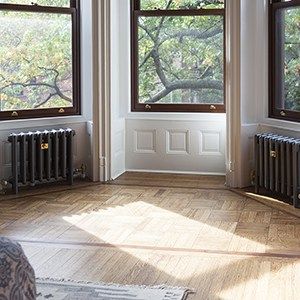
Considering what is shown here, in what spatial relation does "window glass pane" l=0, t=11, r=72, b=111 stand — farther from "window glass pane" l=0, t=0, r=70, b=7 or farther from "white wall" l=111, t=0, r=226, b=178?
"white wall" l=111, t=0, r=226, b=178

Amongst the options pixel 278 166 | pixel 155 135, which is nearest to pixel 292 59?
pixel 278 166

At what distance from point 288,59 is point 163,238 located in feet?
8.65

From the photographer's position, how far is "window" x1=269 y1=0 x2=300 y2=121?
6211 mm

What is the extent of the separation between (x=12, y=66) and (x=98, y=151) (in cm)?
130

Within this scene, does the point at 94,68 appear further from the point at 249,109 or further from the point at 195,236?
the point at 195,236

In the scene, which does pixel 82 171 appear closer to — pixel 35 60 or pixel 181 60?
pixel 35 60

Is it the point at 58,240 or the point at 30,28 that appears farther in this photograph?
the point at 30,28

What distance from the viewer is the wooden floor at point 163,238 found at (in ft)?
12.5

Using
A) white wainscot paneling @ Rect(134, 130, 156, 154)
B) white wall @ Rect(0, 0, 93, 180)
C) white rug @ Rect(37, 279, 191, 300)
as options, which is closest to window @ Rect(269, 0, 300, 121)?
white wainscot paneling @ Rect(134, 130, 156, 154)

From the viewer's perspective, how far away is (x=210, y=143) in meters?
7.21

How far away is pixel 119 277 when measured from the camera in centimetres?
384

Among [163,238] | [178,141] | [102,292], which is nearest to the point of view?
[102,292]

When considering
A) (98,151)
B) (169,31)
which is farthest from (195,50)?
(98,151)

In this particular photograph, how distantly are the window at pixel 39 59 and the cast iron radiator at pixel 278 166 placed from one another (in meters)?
2.16
